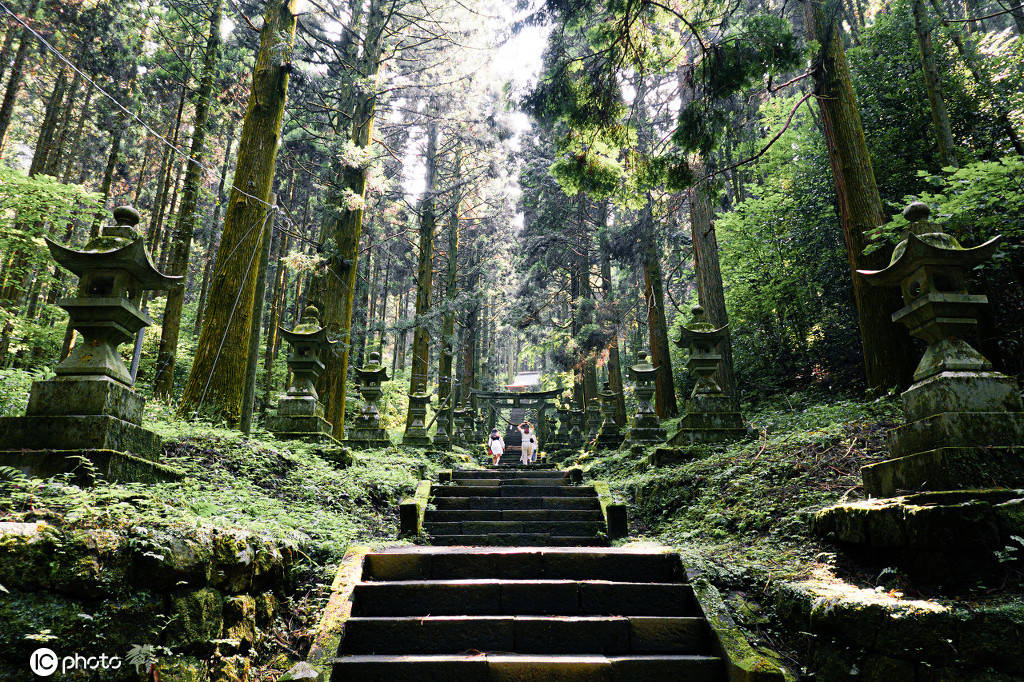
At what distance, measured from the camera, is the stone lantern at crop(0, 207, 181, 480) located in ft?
12.4

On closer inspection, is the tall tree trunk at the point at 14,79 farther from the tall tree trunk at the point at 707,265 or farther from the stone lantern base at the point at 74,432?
the tall tree trunk at the point at 707,265

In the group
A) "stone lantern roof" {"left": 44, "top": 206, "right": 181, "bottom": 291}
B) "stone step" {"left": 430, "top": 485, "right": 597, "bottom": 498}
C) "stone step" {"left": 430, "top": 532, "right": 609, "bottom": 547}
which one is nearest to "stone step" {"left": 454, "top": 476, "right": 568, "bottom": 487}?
"stone step" {"left": 430, "top": 485, "right": 597, "bottom": 498}

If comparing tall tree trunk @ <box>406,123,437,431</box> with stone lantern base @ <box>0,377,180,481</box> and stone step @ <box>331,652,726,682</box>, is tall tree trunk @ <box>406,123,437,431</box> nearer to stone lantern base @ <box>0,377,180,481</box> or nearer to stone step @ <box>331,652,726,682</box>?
stone lantern base @ <box>0,377,180,481</box>

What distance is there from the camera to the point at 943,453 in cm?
360

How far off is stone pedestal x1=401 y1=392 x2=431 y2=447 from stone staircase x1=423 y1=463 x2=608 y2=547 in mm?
4265

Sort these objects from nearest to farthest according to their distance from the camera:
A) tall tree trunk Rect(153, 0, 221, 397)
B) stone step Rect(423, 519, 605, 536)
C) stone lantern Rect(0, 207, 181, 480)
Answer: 1. stone lantern Rect(0, 207, 181, 480)
2. stone step Rect(423, 519, 605, 536)
3. tall tree trunk Rect(153, 0, 221, 397)

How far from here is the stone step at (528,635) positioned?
3820 millimetres

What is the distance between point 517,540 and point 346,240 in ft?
25.5

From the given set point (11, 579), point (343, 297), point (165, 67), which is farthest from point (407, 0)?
point (11, 579)

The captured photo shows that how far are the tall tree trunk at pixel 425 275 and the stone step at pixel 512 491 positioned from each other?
25.3ft

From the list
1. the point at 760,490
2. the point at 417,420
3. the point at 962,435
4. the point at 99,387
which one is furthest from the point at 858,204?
the point at 417,420

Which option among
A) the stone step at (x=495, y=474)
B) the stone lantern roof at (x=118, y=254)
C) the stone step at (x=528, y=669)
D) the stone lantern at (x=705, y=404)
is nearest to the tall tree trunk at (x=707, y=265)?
the stone lantern at (x=705, y=404)

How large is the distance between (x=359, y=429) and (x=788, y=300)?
10.5m

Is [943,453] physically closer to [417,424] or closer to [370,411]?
[370,411]
